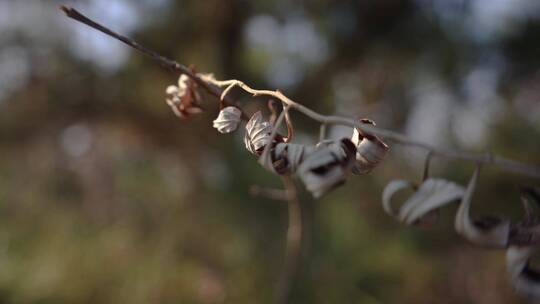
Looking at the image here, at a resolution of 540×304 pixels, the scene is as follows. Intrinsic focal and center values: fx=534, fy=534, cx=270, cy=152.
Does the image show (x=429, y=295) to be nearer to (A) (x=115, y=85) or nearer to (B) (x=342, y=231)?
(B) (x=342, y=231)

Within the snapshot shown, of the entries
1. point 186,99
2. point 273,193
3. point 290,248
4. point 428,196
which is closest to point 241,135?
point 290,248

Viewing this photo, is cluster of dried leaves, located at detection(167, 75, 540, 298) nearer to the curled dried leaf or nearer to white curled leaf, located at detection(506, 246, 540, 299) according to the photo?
white curled leaf, located at detection(506, 246, 540, 299)

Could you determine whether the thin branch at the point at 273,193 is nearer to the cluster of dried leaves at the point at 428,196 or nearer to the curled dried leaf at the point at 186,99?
the curled dried leaf at the point at 186,99

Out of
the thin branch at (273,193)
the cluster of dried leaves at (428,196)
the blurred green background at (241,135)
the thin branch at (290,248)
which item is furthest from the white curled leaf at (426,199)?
the blurred green background at (241,135)

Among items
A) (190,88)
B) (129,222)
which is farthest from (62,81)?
(190,88)

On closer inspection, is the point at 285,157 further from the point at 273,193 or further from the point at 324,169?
the point at 273,193

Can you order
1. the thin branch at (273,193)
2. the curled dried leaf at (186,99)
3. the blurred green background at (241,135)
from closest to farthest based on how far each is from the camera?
the curled dried leaf at (186,99), the thin branch at (273,193), the blurred green background at (241,135)

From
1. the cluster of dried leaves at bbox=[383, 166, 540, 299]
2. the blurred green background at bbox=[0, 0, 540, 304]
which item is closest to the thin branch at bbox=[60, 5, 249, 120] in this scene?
the cluster of dried leaves at bbox=[383, 166, 540, 299]
